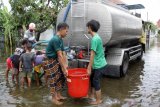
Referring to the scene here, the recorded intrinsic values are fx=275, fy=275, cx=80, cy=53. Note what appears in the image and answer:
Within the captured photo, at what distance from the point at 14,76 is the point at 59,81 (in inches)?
123

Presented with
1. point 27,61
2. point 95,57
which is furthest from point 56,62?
point 27,61

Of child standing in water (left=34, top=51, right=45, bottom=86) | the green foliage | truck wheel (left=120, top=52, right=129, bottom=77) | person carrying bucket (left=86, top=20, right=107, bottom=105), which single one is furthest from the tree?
person carrying bucket (left=86, top=20, right=107, bottom=105)

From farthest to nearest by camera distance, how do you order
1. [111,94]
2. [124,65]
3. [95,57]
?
[124,65], [111,94], [95,57]

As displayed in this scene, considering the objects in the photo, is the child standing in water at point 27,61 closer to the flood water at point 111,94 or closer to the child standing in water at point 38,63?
the child standing in water at point 38,63

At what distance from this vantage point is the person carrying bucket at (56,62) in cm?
661

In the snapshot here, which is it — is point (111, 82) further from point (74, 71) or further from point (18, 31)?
point (18, 31)

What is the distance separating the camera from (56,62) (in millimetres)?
6871

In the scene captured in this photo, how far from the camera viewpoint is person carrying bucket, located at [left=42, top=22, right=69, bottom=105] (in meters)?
6.61

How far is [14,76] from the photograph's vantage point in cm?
959

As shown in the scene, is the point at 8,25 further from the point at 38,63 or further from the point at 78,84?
the point at 78,84

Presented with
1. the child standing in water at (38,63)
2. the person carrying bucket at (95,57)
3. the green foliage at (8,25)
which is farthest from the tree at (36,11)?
the person carrying bucket at (95,57)

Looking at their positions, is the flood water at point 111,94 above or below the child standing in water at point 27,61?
below

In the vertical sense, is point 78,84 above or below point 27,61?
below

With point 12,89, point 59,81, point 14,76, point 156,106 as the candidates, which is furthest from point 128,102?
point 14,76
